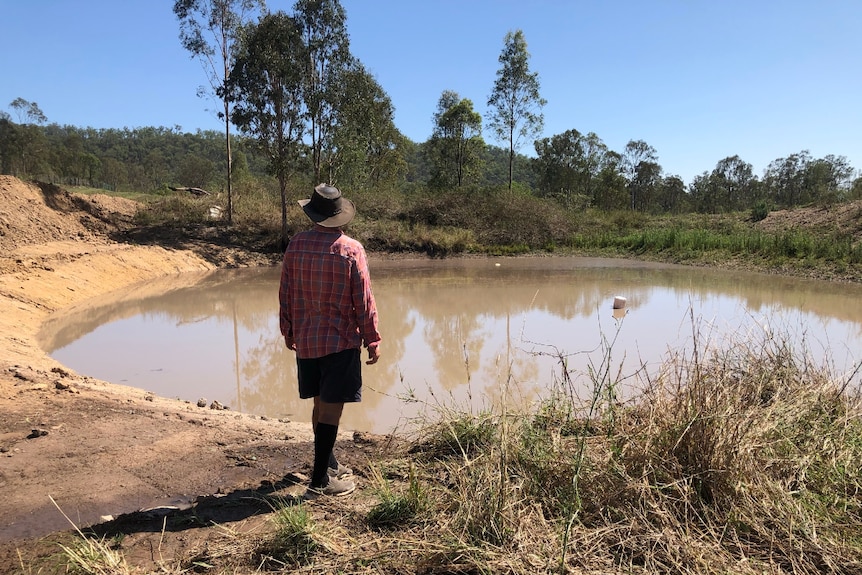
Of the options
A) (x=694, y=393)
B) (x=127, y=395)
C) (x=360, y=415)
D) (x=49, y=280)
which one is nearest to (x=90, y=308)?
(x=49, y=280)

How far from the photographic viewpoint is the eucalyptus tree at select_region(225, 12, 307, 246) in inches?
626

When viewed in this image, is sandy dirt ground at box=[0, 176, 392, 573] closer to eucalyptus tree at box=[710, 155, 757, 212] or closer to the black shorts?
the black shorts

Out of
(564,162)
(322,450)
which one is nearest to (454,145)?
(564,162)

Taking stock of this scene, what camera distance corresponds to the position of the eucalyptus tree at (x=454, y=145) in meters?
29.0

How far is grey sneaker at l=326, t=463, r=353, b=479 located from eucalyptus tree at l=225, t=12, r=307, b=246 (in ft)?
50.8

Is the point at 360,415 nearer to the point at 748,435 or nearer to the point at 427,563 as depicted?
the point at 427,563

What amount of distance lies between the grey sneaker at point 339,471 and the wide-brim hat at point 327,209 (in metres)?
1.40

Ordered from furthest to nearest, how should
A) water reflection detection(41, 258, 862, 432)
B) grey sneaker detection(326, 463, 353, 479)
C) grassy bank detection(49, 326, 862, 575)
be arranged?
water reflection detection(41, 258, 862, 432)
grey sneaker detection(326, 463, 353, 479)
grassy bank detection(49, 326, 862, 575)

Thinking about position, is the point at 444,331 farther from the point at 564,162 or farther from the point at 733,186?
the point at 733,186

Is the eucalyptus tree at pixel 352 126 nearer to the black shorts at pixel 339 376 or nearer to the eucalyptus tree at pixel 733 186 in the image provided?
the black shorts at pixel 339 376

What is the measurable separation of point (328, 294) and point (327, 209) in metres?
0.47

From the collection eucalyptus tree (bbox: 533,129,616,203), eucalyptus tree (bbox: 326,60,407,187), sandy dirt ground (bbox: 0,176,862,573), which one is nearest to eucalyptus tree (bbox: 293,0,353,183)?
eucalyptus tree (bbox: 326,60,407,187)

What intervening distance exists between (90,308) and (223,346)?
13.1ft

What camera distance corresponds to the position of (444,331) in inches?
332
